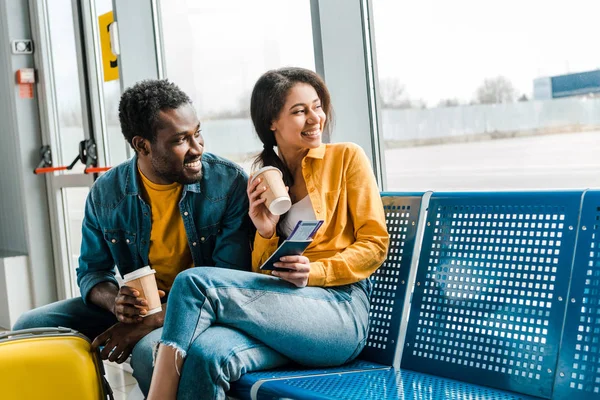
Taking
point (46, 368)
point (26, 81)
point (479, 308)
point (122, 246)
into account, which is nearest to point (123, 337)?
point (46, 368)

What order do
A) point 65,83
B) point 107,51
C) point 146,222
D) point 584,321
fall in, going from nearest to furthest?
point 584,321 < point 146,222 < point 107,51 < point 65,83

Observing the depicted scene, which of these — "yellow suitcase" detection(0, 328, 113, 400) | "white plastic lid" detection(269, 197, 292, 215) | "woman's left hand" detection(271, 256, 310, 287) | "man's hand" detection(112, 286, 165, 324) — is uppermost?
"white plastic lid" detection(269, 197, 292, 215)

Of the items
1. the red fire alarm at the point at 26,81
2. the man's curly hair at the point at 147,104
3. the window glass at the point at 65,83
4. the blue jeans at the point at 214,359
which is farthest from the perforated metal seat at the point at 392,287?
the red fire alarm at the point at 26,81

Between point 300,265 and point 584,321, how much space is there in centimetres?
78

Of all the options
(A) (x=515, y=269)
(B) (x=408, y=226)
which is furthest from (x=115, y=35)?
(A) (x=515, y=269)

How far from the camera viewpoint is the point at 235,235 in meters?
2.66

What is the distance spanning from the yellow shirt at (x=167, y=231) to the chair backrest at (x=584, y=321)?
1322 mm

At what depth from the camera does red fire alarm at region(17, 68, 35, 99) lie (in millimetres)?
5617

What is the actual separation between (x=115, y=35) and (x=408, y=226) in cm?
256

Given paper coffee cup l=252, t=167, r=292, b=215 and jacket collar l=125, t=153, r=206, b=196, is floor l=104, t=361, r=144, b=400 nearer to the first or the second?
jacket collar l=125, t=153, r=206, b=196

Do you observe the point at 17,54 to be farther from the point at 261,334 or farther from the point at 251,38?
the point at 261,334

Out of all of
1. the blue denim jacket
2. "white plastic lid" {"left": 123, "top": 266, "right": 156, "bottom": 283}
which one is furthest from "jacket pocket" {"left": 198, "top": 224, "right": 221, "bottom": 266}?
"white plastic lid" {"left": 123, "top": 266, "right": 156, "bottom": 283}

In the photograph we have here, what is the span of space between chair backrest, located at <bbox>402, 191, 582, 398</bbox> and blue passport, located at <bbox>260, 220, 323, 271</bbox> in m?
0.43

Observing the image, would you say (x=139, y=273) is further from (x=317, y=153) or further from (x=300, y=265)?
(x=317, y=153)
